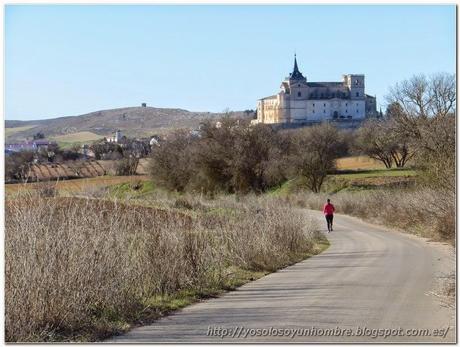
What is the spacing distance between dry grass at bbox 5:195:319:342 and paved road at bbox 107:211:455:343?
733mm

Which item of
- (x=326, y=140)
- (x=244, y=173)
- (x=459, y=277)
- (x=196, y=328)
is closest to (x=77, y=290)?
(x=196, y=328)

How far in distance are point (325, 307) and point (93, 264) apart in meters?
3.63

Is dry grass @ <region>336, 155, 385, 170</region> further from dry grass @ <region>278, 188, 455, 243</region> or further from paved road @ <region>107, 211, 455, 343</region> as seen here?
paved road @ <region>107, 211, 455, 343</region>

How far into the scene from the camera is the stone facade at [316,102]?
574ft

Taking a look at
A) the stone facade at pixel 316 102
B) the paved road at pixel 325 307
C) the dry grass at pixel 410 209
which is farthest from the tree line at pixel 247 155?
the stone facade at pixel 316 102

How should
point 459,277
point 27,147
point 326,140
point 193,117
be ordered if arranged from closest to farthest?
point 459,277 → point 27,147 → point 326,140 → point 193,117

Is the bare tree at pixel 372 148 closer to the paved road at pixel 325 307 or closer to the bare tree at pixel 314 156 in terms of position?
the bare tree at pixel 314 156

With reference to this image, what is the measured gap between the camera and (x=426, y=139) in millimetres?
36812

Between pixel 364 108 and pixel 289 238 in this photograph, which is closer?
pixel 289 238

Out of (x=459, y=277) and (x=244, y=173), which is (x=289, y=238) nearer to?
(x=459, y=277)

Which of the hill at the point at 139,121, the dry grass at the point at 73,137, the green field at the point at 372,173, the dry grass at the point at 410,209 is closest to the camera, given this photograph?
the dry grass at the point at 410,209

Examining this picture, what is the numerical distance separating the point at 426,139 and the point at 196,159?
103ft

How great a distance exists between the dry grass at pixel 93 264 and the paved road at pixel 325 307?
0.73 m

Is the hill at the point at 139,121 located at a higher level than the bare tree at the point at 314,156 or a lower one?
higher
